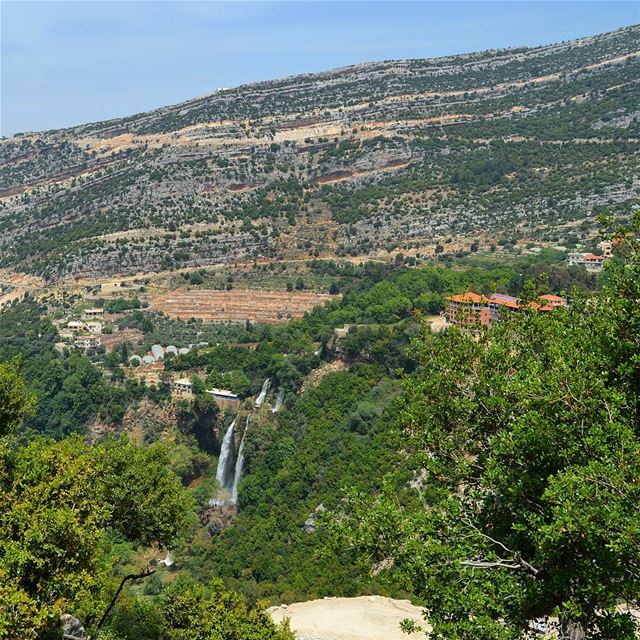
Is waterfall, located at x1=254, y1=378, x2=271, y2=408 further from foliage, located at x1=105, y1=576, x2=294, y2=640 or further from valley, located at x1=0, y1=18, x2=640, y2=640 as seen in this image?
foliage, located at x1=105, y1=576, x2=294, y2=640

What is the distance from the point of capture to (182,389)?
167ft

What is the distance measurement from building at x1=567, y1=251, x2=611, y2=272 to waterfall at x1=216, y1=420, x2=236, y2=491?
3245 cm

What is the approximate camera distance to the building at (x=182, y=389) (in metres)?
50.3

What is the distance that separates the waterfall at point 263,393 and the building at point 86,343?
82.8 feet

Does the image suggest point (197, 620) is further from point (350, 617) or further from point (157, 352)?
point (157, 352)

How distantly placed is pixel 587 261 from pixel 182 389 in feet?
122

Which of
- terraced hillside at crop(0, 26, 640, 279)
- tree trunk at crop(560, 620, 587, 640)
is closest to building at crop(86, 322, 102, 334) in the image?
terraced hillside at crop(0, 26, 640, 279)

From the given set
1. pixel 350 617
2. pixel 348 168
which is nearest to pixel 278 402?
pixel 350 617

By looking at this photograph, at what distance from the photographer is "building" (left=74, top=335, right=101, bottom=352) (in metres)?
66.1

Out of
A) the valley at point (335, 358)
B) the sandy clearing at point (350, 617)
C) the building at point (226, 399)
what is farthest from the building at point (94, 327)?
the sandy clearing at point (350, 617)

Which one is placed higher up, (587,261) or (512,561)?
(512,561)

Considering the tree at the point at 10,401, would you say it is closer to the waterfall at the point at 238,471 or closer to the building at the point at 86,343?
the waterfall at the point at 238,471

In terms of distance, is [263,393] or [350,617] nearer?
[350,617]

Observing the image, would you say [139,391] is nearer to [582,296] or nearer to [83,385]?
[83,385]
